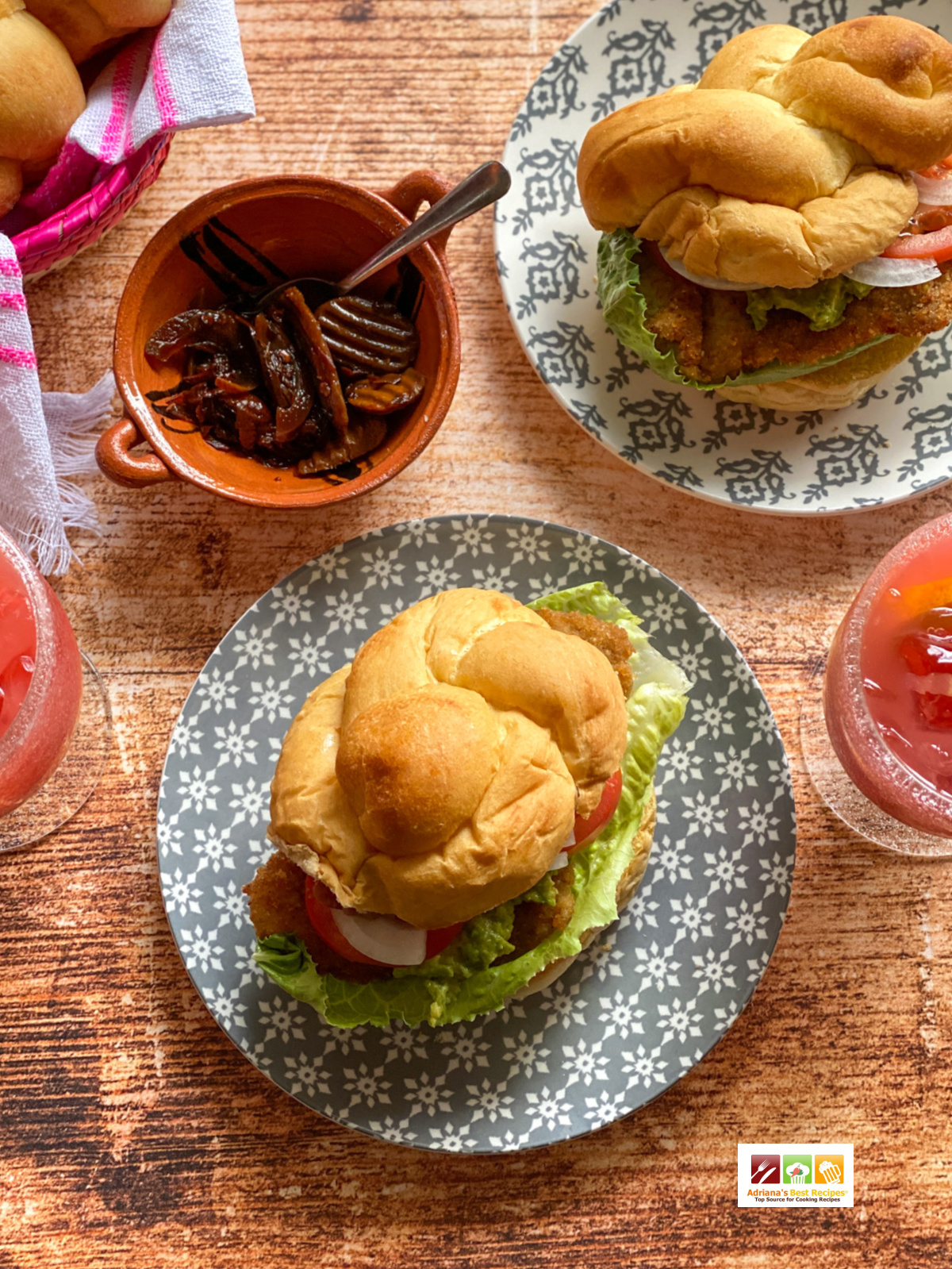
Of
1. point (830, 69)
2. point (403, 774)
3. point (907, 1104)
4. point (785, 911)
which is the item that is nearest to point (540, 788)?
point (403, 774)

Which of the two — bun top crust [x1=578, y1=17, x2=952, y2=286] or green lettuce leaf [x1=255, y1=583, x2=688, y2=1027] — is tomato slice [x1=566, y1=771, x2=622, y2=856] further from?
bun top crust [x1=578, y1=17, x2=952, y2=286]

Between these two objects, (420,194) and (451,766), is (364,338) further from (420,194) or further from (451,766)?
(451,766)

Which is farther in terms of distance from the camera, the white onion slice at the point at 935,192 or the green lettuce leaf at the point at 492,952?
the white onion slice at the point at 935,192

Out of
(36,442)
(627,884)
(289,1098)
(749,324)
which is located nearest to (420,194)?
(749,324)

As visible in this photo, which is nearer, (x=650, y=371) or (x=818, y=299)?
(x=818, y=299)

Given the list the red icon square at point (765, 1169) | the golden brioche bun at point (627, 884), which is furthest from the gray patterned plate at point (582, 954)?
the red icon square at point (765, 1169)

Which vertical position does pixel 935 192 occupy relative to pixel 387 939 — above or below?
above

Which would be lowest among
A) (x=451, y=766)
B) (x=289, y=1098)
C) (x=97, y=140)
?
(x=289, y=1098)

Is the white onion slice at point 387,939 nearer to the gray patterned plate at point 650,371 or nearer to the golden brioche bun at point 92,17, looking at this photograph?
the gray patterned plate at point 650,371
